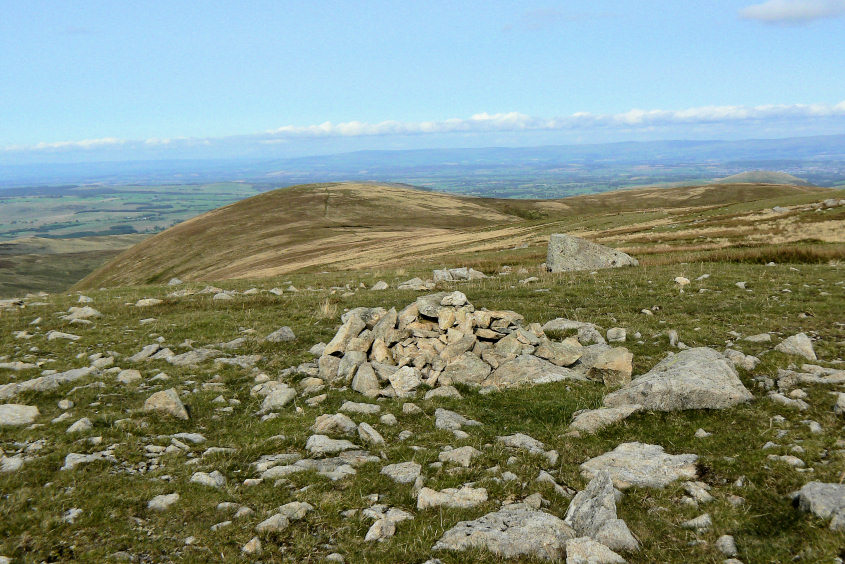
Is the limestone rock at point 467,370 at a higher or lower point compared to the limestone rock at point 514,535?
lower

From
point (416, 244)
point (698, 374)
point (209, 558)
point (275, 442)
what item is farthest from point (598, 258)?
point (416, 244)

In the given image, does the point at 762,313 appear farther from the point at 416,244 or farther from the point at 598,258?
the point at 416,244

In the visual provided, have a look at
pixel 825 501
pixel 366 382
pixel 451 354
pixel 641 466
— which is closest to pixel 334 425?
pixel 366 382

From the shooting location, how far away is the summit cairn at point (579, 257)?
3256 centimetres

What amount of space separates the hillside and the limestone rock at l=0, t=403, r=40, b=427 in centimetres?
4043

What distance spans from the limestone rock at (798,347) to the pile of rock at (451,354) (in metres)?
4.44

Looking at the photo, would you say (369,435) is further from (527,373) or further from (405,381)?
(527,373)

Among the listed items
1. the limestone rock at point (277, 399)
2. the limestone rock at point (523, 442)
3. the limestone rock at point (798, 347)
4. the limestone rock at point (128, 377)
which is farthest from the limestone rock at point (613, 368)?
the limestone rock at point (128, 377)

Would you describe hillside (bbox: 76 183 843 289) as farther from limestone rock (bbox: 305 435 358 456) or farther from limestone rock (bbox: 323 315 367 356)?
limestone rock (bbox: 305 435 358 456)

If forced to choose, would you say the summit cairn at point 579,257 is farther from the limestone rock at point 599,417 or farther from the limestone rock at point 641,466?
the limestone rock at point 641,466

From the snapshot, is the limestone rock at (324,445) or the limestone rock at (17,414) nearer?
the limestone rock at (324,445)

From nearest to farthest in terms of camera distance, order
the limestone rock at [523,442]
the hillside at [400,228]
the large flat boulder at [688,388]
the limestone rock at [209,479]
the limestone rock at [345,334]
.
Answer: the limestone rock at [209,479], the limestone rock at [523,442], the large flat boulder at [688,388], the limestone rock at [345,334], the hillside at [400,228]

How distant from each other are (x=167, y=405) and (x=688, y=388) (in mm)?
12383

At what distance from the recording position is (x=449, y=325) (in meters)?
15.4
